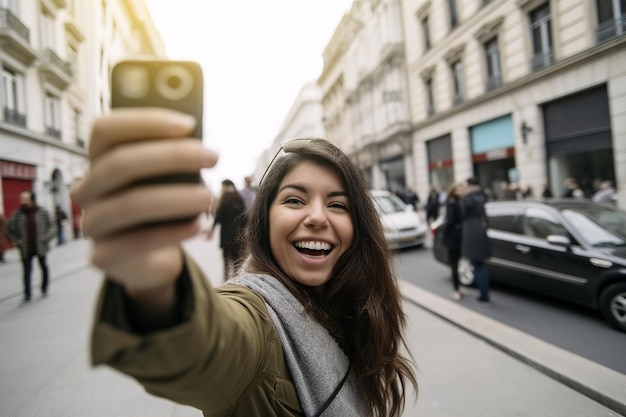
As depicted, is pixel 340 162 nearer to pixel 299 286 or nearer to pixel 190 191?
pixel 299 286

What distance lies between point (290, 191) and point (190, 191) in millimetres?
993

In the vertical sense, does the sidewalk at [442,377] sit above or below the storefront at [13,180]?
below

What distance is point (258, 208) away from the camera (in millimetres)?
1562

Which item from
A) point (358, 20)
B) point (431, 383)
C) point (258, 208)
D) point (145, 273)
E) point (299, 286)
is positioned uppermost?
point (358, 20)

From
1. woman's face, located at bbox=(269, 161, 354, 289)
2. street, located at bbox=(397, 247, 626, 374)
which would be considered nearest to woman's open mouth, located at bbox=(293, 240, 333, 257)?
woman's face, located at bbox=(269, 161, 354, 289)

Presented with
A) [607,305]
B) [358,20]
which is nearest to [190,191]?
[607,305]

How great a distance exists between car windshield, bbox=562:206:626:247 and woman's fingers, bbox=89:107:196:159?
5.47m

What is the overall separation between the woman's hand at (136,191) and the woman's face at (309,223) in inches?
36.7

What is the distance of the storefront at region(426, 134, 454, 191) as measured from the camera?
18562 millimetres

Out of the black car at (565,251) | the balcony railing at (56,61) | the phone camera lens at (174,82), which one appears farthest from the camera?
the black car at (565,251)

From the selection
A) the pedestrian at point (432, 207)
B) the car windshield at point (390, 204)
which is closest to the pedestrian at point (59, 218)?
the car windshield at point (390, 204)

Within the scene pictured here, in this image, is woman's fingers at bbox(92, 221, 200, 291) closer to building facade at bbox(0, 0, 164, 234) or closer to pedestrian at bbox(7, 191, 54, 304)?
building facade at bbox(0, 0, 164, 234)

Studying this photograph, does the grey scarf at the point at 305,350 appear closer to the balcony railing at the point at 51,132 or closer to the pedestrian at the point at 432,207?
the balcony railing at the point at 51,132

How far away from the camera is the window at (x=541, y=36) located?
1245 cm
